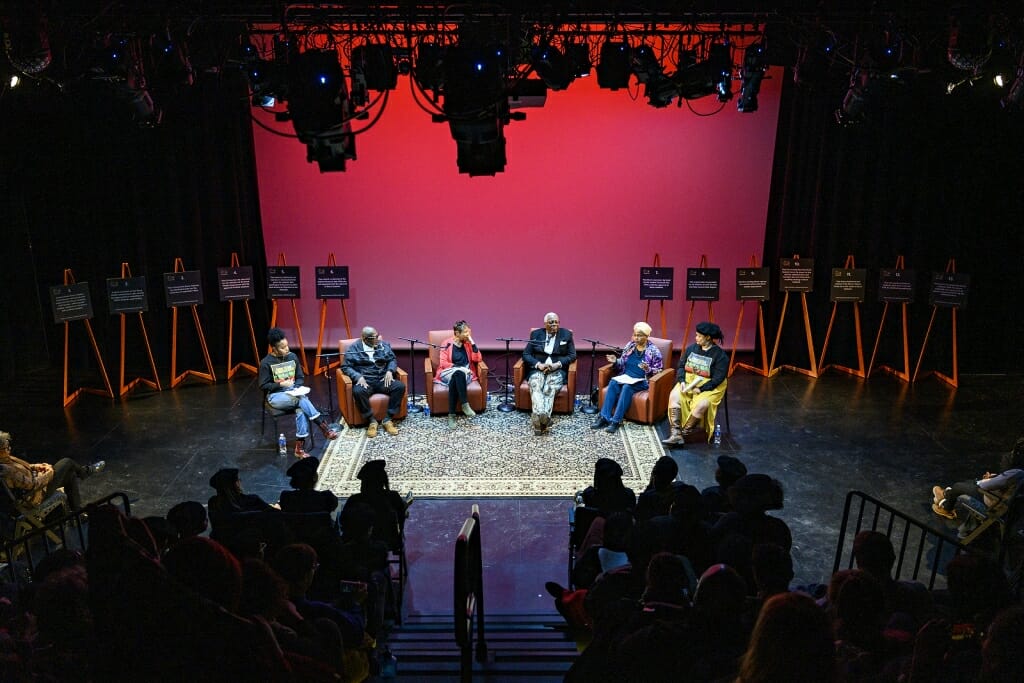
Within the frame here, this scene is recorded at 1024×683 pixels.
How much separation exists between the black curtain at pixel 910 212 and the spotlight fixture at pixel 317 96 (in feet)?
18.4

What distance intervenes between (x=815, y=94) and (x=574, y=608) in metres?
6.70

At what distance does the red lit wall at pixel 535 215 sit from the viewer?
885cm

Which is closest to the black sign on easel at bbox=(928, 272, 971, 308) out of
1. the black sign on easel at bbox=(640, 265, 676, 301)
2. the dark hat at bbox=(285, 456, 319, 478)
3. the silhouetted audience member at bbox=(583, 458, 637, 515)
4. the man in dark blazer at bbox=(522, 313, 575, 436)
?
the black sign on easel at bbox=(640, 265, 676, 301)

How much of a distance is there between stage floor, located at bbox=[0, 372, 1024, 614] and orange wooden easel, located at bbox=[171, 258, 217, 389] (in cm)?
14

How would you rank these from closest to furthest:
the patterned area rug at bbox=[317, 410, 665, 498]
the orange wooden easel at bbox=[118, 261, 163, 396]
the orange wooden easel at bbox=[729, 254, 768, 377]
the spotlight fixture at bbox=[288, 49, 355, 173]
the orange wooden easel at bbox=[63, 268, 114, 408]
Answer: the spotlight fixture at bbox=[288, 49, 355, 173] < the patterned area rug at bbox=[317, 410, 665, 498] < the orange wooden easel at bbox=[63, 268, 114, 408] < the orange wooden easel at bbox=[118, 261, 163, 396] < the orange wooden easel at bbox=[729, 254, 768, 377]

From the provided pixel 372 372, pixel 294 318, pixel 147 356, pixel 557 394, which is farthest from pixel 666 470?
pixel 147 356

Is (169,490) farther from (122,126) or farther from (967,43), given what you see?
(967,43)

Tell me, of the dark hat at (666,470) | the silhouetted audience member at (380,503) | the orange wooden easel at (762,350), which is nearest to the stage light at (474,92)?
the silhouetted audience member at (380,503)

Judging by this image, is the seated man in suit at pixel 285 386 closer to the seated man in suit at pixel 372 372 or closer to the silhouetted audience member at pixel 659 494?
the seated man in suit at pixel 372 372

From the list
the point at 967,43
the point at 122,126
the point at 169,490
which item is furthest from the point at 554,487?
the point at 122,126

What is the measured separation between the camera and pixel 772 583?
113 inches

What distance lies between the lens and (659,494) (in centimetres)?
397

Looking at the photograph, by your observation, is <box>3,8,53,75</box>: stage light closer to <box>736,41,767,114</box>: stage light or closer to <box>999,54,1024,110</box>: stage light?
<box>736,41,767,114</box>: stage light

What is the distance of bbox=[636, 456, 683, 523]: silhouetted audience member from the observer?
12.6ft
